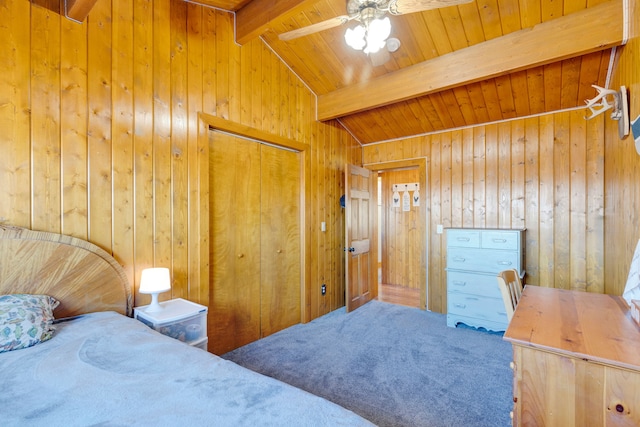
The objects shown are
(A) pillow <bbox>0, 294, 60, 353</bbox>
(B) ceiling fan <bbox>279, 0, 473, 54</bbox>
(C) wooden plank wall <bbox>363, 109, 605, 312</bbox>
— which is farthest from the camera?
(C) wooden plank wall <bbox>363, 109, 605, 312</bbox>

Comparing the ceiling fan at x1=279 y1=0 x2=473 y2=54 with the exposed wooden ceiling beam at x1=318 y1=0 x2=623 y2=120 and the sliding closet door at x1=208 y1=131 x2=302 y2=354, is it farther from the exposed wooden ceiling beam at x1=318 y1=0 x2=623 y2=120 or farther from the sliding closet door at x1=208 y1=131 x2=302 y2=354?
the sliding closet door at x1=208 y1=131 x2=302 y2=354

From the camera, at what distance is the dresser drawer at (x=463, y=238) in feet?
11.0

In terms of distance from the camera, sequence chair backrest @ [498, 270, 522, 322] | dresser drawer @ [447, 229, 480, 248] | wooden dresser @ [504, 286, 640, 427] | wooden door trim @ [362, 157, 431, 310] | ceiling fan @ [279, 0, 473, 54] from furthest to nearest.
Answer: wooden door trim @ [362, 157, 431, 310]
dresser drawer @ [447, 229, 480, 248]
ceiling fan @ [279, 0, 473, 54]
chair backrest @ [498, 270, 522, 322]
wooden dresser @ [504, 286, 640, 427]

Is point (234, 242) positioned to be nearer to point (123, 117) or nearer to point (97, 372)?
point (123, 117)

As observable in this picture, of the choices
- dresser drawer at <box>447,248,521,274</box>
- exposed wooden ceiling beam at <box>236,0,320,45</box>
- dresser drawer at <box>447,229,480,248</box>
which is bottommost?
dresser drawer at <box>447,248,521,274</box>

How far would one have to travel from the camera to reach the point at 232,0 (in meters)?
2.57

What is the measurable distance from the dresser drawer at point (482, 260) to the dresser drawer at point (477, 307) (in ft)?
1.04

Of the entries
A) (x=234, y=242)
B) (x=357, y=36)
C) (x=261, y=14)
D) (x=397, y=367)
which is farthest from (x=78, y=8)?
(x=397, y=367)

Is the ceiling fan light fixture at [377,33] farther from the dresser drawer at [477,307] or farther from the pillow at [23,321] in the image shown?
the dresser drawer at [477,307]

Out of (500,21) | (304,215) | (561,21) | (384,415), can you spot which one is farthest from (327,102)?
(384,415)

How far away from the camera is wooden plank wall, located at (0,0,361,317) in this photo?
1.72m

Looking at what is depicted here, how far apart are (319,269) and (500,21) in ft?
10.0

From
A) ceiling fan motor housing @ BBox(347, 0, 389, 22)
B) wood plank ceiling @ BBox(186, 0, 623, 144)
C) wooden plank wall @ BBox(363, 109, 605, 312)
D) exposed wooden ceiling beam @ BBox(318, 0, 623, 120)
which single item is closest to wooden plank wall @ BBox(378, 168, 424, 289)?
wooden plank wall @ BBox(363, 109, 605, 312)

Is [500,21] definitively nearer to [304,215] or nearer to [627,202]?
[627,202]
